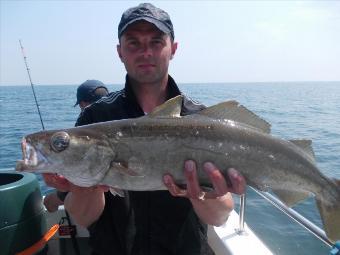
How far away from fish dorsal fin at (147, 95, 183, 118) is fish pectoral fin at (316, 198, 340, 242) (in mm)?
1560

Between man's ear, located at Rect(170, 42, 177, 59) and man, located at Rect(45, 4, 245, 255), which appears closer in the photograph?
man, located at Rect(45, 4, 245, 255)

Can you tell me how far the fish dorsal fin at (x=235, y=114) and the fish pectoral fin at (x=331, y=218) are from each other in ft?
2.89

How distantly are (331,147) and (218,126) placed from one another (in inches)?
665

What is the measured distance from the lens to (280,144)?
336 centimetres

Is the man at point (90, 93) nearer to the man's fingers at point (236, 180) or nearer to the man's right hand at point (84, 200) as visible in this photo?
the man's right hand at point (84, 200)

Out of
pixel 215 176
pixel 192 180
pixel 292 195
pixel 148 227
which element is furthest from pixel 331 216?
pixel 148 227

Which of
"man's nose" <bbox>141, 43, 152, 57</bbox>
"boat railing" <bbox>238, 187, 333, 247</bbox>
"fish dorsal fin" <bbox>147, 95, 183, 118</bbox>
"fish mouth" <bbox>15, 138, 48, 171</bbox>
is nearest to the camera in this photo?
"fish mouth" <bbox>15, 138, 48, 171</bbox>

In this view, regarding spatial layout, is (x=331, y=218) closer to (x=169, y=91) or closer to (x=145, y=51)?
(x=169, y=91)

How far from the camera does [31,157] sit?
3102mm

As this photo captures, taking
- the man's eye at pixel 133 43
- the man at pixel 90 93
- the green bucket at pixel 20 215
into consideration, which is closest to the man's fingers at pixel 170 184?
the man's eye at pixel 133 43

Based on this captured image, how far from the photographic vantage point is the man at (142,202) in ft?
12.3

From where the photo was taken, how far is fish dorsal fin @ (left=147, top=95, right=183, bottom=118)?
333 centimetres

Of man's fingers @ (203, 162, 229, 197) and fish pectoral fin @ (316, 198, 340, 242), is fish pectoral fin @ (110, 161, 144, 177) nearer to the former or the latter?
man's fingers @ (203, 162, 229, 197)

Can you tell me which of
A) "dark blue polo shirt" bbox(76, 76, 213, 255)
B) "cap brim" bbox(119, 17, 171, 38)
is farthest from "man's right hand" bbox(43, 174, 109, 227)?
"cap brim" bbox(119, 17, 171, 38)
